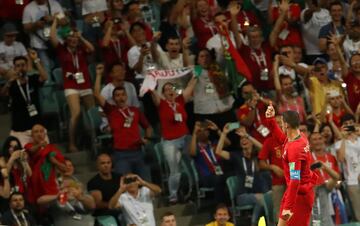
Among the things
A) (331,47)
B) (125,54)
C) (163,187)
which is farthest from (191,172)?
(331,47)

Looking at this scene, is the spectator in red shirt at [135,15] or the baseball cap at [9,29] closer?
the baseball cap at [9,29]

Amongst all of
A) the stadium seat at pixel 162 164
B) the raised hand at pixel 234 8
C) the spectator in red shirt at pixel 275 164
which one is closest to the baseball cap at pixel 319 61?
the raised hand at pixel 234 8

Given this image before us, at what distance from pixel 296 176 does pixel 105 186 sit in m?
3.43

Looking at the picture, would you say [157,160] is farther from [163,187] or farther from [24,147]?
[24,147]

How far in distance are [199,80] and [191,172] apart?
1481mm

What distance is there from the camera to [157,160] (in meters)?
17.0

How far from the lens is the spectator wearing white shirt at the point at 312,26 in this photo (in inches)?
751

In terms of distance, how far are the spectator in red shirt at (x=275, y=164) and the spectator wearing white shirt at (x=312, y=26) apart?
3.14 m

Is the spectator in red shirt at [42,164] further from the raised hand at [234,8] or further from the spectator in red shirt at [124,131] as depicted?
the raised hand at [234,8]

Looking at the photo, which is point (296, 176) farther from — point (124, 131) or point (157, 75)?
point (157, 75)

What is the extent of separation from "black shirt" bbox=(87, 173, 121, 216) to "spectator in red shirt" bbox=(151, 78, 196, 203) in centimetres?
108

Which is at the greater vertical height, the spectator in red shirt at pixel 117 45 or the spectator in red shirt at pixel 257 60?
the spectator in red shirt at pixel 117 45

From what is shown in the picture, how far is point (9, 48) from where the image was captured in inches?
674

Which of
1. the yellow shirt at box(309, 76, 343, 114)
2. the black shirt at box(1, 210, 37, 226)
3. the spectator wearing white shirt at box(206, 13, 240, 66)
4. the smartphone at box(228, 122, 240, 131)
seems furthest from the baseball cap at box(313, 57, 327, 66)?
the black shirt at box(1, 210, 37, 226)
